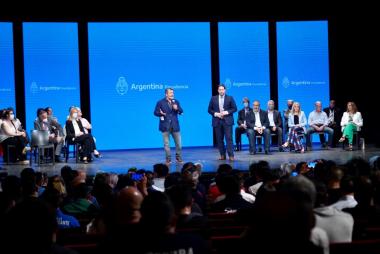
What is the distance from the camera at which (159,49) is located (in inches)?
577

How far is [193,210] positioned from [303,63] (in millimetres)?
11116

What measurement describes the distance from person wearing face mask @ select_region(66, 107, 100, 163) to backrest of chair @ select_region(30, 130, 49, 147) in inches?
26.3

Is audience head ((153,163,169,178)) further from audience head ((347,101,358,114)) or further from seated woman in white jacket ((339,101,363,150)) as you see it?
audience head ((347,101,358,114))

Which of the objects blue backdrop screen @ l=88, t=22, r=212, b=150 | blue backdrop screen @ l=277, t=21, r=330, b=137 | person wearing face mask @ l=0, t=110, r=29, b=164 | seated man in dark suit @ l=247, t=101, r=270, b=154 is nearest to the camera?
person wearing face mask @ l=0, t=110, r=29, b=164

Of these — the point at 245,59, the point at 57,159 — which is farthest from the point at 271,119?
the point at 57,159

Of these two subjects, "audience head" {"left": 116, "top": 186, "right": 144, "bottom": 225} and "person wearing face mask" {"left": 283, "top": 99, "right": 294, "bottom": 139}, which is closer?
"audience head" {"left": 116, "top": 186, "right": 144, "bottom": 225}

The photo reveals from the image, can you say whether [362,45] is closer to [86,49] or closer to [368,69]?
[368,69]

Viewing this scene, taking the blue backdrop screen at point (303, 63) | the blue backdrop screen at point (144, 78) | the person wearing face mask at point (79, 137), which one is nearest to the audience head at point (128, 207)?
the person wearing face mask at point (79, 137)

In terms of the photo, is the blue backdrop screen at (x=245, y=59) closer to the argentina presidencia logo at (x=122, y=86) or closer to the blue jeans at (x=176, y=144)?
the argentina presidencia logo at (x=122, y=86)

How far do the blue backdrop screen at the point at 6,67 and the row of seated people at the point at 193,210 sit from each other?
7288 mm

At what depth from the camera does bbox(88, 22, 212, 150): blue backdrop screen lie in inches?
564

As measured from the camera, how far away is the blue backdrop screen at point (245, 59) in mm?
14797

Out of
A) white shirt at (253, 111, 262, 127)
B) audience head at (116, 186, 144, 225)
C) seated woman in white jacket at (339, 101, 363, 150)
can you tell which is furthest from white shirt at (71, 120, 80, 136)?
audience head at (116, 186, 144, 225)

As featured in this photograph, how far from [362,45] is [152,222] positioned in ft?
41.1
